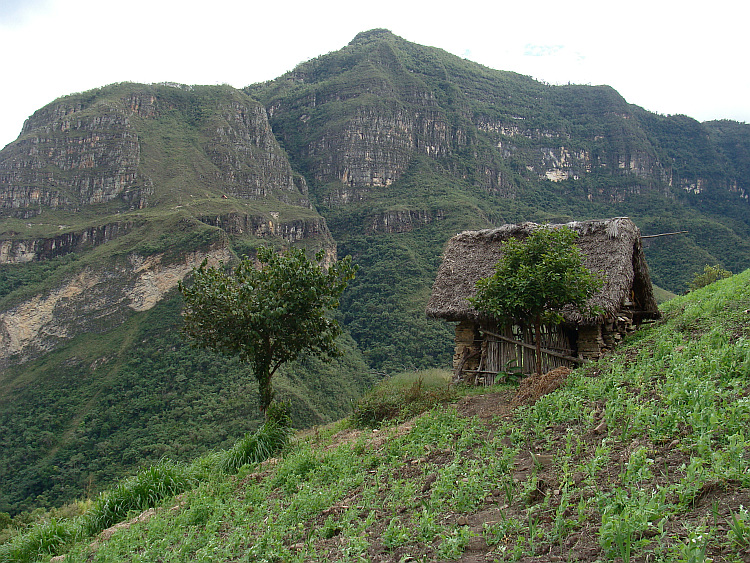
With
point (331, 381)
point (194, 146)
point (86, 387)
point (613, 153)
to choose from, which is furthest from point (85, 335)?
point (613, 153)

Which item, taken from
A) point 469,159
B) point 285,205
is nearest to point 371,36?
point 469,159

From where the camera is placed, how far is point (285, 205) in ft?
296

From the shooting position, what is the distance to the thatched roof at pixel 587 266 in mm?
10742

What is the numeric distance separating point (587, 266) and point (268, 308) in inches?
281

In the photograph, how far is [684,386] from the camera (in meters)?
4.61

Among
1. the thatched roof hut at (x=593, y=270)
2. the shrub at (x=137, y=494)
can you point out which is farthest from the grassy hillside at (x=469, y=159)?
the shrub at (x=137, y=494)

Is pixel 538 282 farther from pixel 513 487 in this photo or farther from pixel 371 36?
pixel 371 36

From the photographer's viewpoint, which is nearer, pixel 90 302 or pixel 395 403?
pixel 395 403

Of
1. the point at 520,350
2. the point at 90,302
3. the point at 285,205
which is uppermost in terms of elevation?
the point at 285,205

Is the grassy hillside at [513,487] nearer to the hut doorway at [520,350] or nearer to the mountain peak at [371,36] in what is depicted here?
the hut doorway at [520,350]

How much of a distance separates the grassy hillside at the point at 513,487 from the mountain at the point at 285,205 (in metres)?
17.9

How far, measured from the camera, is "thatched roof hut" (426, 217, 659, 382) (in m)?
10.6

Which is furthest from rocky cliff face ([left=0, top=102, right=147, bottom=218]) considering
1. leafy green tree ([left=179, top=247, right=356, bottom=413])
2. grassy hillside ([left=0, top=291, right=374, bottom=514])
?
leafy green tree ([left=179, top=247, right=356, bottom=413])

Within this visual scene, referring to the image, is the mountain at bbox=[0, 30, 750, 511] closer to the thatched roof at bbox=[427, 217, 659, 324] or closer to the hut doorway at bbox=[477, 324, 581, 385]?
the thatched roof at bbox=[427, 217, 659, 324]
